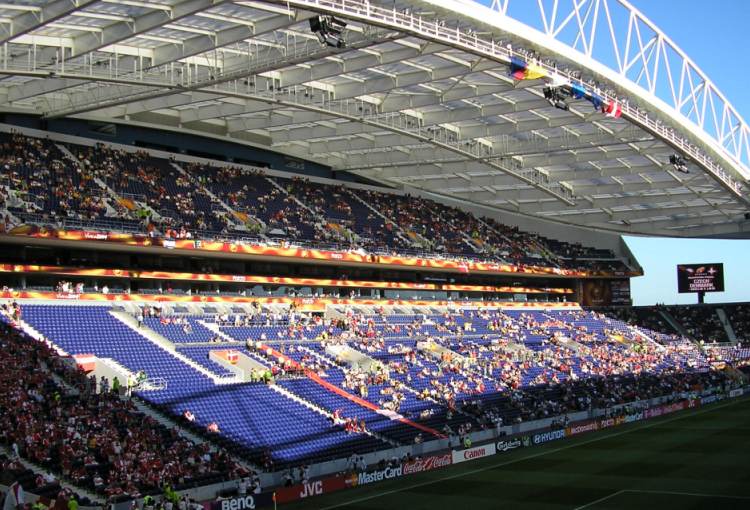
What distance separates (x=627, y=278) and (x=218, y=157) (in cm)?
4524

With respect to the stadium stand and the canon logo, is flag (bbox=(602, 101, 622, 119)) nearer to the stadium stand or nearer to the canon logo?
the stadium stand

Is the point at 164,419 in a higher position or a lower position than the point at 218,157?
lower

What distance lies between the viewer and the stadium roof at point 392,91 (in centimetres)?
3547

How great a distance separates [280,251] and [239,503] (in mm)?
26456

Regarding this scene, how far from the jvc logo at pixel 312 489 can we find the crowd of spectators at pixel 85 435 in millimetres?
2443

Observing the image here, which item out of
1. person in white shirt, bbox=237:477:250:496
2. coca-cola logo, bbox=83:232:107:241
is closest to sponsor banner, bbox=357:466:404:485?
person in white shirt, bbox=237:477:250:496

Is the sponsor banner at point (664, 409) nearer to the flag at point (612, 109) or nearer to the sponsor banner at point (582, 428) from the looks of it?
the sponsor banner at point (582, 428)

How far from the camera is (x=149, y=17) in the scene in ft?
111

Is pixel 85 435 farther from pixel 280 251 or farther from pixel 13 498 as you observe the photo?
pixel 280 251

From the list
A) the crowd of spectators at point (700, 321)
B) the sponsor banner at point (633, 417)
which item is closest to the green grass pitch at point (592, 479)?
the sponsor banner at point (633, 417)

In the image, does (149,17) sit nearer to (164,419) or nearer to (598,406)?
(164,419)

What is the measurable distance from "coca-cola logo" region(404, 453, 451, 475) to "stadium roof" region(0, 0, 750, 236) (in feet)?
57.2

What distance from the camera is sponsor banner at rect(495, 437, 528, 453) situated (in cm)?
4134

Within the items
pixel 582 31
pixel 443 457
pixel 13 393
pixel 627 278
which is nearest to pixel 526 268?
pixel 627 278
